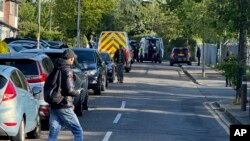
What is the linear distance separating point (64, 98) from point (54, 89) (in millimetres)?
220

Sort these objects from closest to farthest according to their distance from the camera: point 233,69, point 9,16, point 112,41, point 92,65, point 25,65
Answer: point 25,65 → point 233,69 → point 92,65 → point 112,41 → point 9,16

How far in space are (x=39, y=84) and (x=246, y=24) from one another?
403 inches

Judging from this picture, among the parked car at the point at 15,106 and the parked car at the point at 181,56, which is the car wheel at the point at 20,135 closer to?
the parked car at the point at 15,106

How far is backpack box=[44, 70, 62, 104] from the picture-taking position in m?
11.4

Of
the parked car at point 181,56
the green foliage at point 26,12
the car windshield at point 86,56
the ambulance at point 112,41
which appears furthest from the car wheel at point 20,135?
the green foliage at point 26,12

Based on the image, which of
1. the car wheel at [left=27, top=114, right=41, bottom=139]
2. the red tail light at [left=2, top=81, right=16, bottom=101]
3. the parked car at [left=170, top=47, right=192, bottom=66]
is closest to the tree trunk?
the car wheel at [left=27, top=114, right=41, bottom=139]

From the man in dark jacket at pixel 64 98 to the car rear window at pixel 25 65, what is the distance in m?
4.53

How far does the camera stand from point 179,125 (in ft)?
59.6

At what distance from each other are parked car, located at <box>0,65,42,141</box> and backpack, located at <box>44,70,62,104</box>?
143 cm

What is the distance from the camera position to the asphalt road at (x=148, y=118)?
15789mm

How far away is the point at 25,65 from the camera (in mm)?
16219

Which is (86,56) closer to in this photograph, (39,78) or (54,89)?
(39,78)

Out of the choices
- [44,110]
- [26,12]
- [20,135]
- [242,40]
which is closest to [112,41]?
[242,40]

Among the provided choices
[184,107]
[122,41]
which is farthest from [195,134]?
[122,41]
